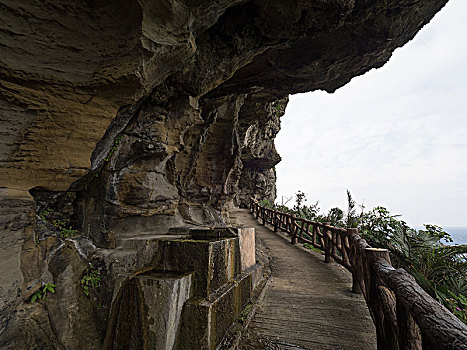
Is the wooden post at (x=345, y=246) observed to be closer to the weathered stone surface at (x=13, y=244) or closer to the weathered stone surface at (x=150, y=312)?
the weathered stone surface at (x=150, y=312)

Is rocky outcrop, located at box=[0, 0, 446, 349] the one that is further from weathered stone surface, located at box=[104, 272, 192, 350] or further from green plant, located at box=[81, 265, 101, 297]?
weathered stone surface, located at box=[104, 272, 192, 350]

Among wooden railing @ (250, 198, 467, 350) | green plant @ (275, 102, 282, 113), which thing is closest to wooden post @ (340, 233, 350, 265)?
wooden railing @ (250, 198, 467, 350)

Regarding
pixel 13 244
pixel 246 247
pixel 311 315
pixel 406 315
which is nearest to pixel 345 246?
pixel 311 315

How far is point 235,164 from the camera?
359 inches

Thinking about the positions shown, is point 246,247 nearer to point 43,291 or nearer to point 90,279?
point 90,279

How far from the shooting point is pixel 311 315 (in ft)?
11.6

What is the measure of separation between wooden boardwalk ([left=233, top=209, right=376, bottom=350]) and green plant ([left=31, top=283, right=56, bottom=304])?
275 centimetres

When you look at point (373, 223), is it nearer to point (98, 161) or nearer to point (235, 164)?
point (235, 164)

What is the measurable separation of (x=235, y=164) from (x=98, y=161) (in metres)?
5.55

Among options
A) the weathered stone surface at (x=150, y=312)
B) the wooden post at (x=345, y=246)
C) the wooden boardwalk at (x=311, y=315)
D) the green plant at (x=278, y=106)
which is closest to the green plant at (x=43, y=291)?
the weathered stone surface at (x=150, y=312)

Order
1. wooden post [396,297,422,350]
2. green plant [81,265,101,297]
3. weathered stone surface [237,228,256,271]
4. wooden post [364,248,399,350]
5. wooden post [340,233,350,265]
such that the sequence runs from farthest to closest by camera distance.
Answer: wooden post [340,233,350,265] → weathered stone surface [237,228,256,271] → green plant [81,265,101,297] → wooden post [364,248,399,350] → wooden post [396,297,422,350]

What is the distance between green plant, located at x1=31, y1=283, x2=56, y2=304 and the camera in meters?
2.93

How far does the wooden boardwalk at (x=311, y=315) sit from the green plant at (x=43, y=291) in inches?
108

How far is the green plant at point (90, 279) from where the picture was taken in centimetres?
334
